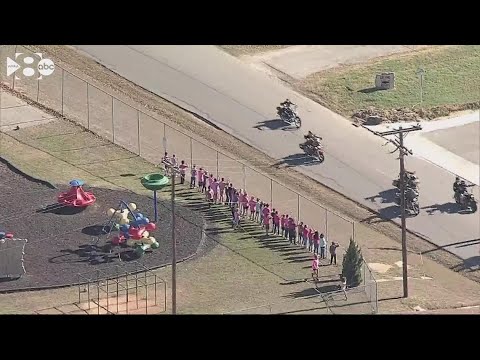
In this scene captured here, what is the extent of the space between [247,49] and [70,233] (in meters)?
28.8

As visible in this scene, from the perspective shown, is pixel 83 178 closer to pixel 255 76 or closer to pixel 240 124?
pixel 240 124

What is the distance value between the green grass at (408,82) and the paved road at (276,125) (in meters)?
1.92

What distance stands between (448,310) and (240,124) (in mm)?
24115

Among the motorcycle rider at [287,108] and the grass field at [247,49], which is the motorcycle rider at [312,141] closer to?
the motorcycle rider at [287,108]

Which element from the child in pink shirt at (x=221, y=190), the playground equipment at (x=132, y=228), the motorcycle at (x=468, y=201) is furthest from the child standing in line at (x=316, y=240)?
the motorcycle at (x=468, y=201)

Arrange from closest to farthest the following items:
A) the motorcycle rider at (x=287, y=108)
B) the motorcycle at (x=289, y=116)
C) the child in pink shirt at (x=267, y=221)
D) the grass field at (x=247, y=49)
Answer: the child in pink shirt at (x=267, y=221), the motorcycle at (x=289, y=116), the motorcycle rider at (x=287, y=108), the grass field at (x=247, y=49)

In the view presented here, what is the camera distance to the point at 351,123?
94.8m

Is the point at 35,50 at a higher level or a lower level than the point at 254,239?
higher

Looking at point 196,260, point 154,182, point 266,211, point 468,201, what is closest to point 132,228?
point 154,182

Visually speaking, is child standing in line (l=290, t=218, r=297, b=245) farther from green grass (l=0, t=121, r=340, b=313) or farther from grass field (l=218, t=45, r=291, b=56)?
grass field (l=218, t=45, r=291, b=56)

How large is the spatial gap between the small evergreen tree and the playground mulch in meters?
7.70

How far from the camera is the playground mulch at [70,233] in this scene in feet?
249

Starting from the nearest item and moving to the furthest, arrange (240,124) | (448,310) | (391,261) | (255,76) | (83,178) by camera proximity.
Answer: (448,310) → (391,261) → (83,178) → (240,124) → (255,76)

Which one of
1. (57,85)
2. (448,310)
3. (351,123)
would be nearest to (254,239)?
(448,310)
